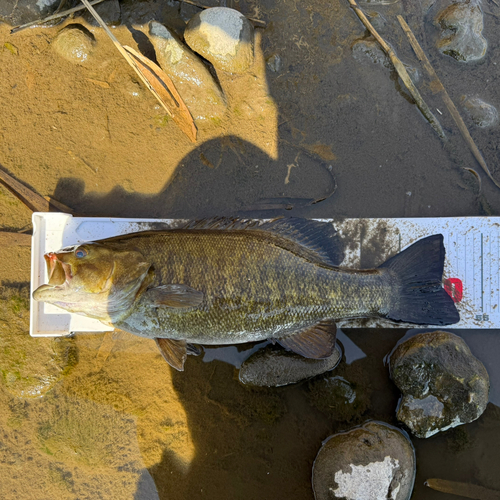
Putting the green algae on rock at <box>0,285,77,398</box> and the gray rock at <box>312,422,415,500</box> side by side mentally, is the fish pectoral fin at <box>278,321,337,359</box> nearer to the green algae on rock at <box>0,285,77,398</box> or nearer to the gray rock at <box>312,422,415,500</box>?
the gray rock at <box>312,422,415,500</box>

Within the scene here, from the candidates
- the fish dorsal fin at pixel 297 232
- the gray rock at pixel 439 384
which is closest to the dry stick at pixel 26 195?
the fish dorsal fin at pixel 297 232

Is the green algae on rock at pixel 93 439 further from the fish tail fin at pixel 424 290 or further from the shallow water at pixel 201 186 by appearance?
the fish tail fin at pixel 424 290

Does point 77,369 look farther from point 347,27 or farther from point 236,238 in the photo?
point 347,27

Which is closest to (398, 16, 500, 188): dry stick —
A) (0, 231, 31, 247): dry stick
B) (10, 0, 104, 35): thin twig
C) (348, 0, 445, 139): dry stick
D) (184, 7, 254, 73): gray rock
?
(348, 0, 445, 139): dry stick

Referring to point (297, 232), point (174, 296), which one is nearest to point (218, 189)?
point (297, 232)

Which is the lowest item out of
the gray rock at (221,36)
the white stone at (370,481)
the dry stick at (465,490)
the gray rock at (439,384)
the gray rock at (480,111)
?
the dry stick at (465,490)
